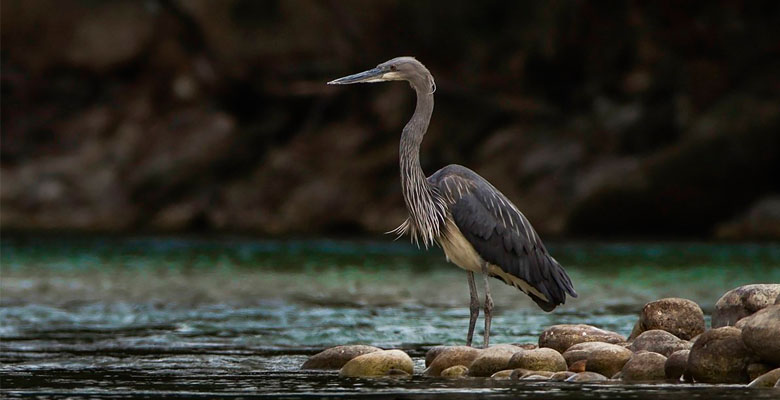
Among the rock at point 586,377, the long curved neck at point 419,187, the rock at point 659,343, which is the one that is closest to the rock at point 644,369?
the rock at point 586,377

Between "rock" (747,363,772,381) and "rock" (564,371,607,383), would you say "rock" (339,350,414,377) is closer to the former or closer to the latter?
"rock" (564,371,607,383)

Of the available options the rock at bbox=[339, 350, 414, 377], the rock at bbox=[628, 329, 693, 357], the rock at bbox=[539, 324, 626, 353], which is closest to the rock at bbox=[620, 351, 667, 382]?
the rock at bbox=[628, 329, 693, 357]

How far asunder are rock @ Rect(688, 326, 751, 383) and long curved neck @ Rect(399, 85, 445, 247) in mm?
2229

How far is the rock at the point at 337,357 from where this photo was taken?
829 cm

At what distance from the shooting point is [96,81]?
34.9 m

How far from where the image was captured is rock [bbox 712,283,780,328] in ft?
26.7

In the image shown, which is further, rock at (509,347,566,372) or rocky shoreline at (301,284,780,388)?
rock at (509,347,566,372)

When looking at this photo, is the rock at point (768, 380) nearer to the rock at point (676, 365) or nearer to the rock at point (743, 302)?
the rock at point (676, 365)

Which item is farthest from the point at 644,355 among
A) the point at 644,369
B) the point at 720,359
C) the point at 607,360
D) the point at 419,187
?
the point at 419,187

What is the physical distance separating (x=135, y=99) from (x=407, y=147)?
26.1 m

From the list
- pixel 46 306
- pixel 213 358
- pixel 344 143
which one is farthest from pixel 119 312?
pixel 344 143

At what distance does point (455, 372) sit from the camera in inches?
307

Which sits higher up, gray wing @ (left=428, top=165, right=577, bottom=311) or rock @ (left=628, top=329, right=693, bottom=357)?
gray wing @ (left=428, top=165, right=577, bottom=311)

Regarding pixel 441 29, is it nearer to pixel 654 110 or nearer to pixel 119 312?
pixel 654 110
